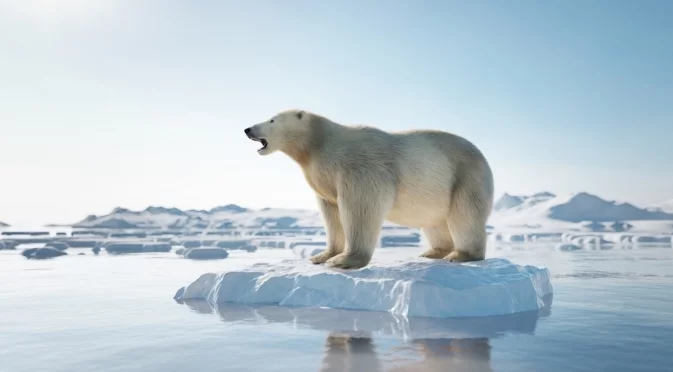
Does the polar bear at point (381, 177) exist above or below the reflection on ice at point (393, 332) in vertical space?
above

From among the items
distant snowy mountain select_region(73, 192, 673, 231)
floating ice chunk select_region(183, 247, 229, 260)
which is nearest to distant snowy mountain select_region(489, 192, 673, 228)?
distant snowy mountain select_region(73, 192, 673, 231)

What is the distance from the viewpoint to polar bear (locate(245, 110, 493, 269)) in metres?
6.20

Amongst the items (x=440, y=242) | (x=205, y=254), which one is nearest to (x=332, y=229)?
(x=440, y=242)

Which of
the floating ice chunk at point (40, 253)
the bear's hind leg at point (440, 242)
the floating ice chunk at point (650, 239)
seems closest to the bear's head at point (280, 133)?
the bear's hind leg at point (440, 242)

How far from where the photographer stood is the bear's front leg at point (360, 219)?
6.16 meters

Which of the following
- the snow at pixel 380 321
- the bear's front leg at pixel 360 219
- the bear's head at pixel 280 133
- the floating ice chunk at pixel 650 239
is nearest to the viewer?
the snow at pixel 380 321

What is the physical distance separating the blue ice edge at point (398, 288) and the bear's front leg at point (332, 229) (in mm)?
353

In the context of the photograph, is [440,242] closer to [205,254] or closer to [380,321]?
[380,321]

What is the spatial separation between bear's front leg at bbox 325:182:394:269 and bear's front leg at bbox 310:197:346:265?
766mm

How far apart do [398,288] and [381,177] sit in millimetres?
1419

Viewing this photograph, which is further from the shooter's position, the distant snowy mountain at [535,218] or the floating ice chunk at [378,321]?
the distant snowy mountain at [535,218]

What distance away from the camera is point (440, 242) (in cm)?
737

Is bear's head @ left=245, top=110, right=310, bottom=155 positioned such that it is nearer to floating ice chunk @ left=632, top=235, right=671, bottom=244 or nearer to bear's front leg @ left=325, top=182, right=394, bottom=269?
bear's front leg @ left=325, top=182, right=394, bottom=269

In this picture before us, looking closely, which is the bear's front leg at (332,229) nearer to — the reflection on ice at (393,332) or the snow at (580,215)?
the reflection on ice at (393,332)
